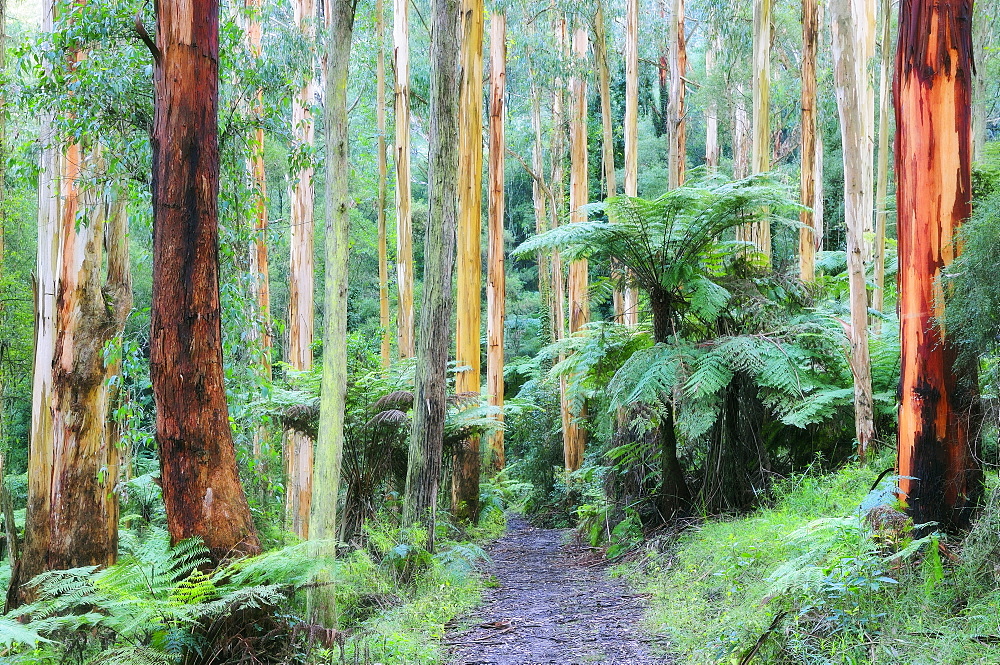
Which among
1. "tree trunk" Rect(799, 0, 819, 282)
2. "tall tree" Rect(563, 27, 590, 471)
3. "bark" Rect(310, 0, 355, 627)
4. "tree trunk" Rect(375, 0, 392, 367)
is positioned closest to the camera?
"bark" Rect(310, 0, 355, 627)

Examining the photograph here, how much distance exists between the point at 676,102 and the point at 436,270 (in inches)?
384

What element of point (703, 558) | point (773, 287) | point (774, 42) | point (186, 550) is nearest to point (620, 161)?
point (774, 42)

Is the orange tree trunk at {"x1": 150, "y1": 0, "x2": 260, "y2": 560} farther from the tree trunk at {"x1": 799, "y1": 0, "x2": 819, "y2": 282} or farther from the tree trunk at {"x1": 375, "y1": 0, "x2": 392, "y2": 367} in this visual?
the tree trunk at {"x1": 375, "y1": 0, "x2": 392, "y2": 367}

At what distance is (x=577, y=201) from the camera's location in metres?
15.7

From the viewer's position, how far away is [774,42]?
2005 centimetres

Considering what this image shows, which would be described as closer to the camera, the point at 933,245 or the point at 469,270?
the point at 933,245

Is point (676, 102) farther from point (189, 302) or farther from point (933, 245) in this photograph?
point (189, 302)

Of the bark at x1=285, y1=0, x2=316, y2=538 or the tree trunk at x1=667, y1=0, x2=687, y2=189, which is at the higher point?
the tree trunk at x1=667, y1=0, x2=687, y2=189

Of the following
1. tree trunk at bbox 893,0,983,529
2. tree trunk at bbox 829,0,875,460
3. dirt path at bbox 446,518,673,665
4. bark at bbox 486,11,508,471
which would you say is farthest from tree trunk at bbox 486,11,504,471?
tree trunk at bbox 893,0,983,529

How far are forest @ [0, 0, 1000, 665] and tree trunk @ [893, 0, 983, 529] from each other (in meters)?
0.01

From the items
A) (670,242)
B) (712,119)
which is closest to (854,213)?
Result: (670,242)

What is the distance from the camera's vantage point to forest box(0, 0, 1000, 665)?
3592mm

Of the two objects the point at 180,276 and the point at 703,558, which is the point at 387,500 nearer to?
the point at 703,558

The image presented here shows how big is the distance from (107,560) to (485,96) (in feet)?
48.3
